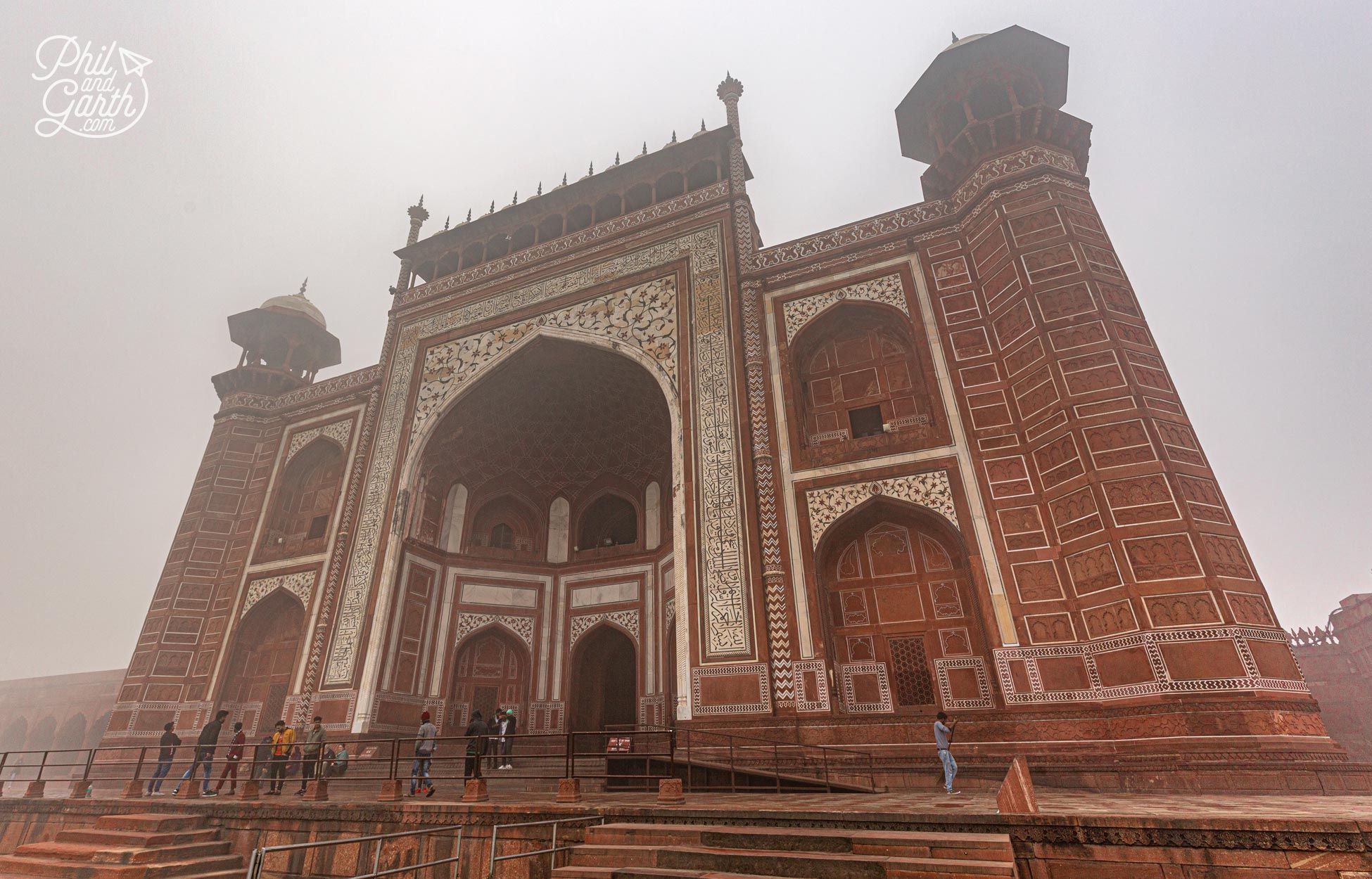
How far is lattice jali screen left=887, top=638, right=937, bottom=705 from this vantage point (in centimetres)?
953

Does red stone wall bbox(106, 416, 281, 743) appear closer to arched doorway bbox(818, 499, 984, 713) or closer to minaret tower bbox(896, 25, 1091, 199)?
arched doorway bbox(818, 499, 984, 713)

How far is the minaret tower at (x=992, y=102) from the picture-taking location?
11758mm

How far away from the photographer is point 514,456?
16766 mm

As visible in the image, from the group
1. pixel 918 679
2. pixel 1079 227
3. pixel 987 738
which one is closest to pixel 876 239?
pixel 1079 227

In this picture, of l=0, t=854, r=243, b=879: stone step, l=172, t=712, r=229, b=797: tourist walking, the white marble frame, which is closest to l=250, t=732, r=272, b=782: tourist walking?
l=172, t=712, r=229, b=797: tourist walking

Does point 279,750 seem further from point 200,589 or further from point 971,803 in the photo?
point 971,803

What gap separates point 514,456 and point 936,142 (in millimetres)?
11723

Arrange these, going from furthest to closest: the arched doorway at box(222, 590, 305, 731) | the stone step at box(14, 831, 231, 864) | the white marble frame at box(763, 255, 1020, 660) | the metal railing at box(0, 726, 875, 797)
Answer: the arched doorway at box(222, 590, 305, 731), the white marble frame at box(763, 255, 1020, 660), the metal railing at box(0, 726, 875, 797), the stone step at box(14, 831, 231, 864)

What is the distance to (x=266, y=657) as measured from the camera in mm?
15109

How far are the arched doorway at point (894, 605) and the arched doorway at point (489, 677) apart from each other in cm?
809

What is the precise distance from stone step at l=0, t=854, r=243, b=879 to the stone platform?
364 mm

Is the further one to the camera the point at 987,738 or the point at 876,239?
the point at 876,239

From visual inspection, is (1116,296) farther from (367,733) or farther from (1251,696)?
(367,733)

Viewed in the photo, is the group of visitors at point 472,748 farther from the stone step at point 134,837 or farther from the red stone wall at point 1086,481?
the red stone wall at point 1086,481
